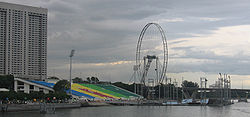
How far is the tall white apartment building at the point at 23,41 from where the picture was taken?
6368 inches

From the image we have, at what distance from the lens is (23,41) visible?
545 feet

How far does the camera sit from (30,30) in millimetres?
168875

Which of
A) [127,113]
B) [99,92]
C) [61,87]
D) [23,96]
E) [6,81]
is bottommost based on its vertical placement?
[99,92]

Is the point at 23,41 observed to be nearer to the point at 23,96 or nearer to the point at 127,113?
the point at 23,96

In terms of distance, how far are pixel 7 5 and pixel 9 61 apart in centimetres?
2525

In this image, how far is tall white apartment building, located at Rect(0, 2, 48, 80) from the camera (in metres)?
162

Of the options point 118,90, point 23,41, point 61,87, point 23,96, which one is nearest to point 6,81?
point 61,87

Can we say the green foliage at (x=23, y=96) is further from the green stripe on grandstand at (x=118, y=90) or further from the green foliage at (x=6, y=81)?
the green stripe on grandstand at (x=118, y=90)

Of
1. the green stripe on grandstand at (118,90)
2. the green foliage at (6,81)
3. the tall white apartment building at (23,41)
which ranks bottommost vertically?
the green stripe on grandstand at (118,90)

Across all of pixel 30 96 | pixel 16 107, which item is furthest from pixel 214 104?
pixel 16 107

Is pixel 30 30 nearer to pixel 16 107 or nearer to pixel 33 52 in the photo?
pixel 33 52

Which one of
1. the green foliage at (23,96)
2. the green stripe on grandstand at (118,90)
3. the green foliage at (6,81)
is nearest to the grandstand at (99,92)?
the green stripe on grandstand at (118,90)

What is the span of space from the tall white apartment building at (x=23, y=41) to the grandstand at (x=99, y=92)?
1051 inches

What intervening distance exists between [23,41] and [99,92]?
48.2 metres
